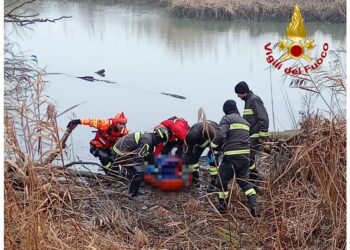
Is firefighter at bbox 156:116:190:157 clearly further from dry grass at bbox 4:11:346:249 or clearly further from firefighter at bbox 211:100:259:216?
firefighter at bbox 211:100:259:216

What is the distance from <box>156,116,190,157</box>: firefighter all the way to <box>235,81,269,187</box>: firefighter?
69 centimetres

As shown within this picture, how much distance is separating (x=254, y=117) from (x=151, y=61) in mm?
8356

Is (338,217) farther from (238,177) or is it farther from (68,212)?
(68,212)

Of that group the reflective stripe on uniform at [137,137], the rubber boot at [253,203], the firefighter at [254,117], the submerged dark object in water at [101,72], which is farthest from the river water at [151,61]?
the rubber boot at [253,203]

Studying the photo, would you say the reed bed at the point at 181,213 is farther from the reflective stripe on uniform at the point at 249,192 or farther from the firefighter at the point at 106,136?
the firefighter at the point at 106,136

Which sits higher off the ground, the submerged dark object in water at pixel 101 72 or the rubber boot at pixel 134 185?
the submerged dark object in water at pixel 101 72

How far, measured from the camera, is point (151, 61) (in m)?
13.9

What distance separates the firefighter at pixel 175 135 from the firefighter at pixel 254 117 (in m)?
0.69

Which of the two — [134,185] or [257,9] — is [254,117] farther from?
[257,9]

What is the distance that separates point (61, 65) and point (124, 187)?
7359mm

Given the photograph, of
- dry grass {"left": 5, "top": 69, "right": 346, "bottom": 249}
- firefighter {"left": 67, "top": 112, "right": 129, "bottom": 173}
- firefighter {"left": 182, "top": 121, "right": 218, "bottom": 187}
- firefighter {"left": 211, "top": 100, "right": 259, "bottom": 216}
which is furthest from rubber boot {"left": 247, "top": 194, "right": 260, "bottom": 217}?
firefighter {"left": 67, "top": 112, "right": 129, "bottom": 173}

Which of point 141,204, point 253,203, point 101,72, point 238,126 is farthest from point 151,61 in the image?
point 253,203

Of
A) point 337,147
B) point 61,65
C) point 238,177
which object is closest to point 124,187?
point 238,177

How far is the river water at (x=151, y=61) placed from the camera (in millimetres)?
9656
